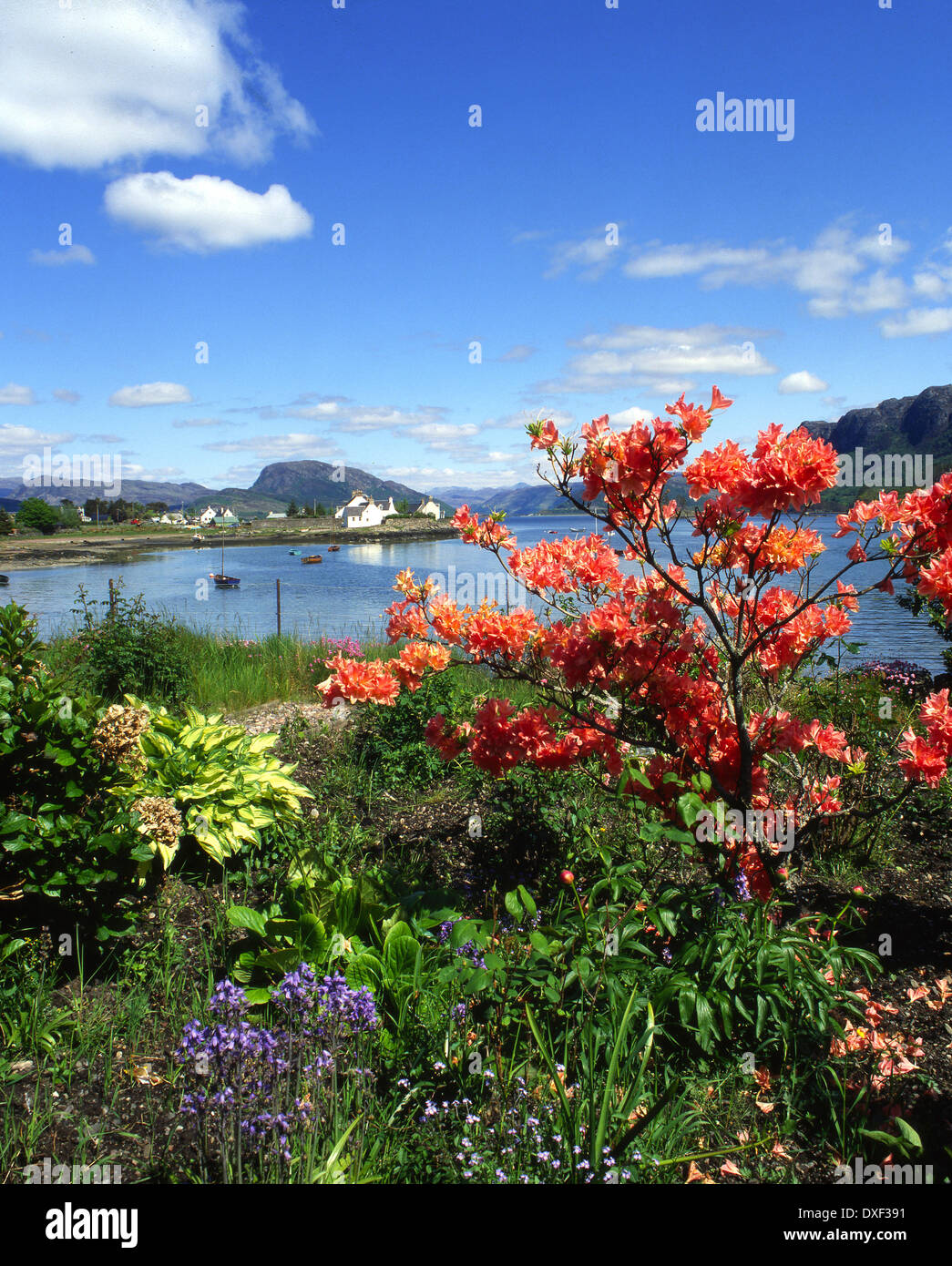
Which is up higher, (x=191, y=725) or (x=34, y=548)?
(x=34, y=548)

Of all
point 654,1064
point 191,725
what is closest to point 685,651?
point 654,1064

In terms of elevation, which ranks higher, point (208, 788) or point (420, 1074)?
point (208, 788)

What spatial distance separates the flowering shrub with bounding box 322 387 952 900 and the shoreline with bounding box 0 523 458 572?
33124 mm

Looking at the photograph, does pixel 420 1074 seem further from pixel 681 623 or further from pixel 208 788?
pixel 208 788

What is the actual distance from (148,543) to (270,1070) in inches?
2696

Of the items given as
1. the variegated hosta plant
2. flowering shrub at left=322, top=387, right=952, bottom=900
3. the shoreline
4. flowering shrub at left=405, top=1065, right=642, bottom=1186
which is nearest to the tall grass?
the variegated hosta plant

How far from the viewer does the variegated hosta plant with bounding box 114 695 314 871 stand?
3475 millimetres

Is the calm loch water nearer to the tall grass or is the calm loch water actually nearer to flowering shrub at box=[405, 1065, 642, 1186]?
the tall grass

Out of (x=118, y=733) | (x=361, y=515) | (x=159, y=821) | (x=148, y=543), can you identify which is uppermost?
(x=361, y=515)

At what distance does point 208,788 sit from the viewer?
3811 mm

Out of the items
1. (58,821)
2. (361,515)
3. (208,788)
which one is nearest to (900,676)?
(208,788)
